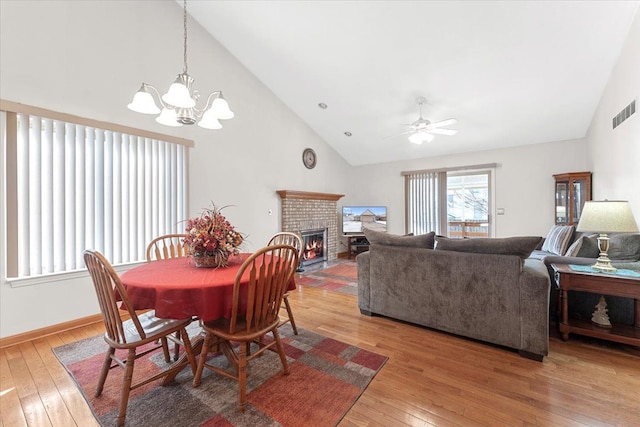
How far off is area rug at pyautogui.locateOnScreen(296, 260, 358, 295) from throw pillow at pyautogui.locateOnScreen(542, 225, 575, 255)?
2845mm

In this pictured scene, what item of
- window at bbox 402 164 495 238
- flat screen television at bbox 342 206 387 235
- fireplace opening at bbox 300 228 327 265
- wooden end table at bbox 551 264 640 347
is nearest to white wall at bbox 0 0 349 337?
fireplace opening at bbox 300 228 327 265

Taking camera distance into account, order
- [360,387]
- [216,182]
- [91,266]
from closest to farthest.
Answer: [91,266] < [360,387] < [216,182]

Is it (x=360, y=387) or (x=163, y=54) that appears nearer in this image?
(x=360, y=387)

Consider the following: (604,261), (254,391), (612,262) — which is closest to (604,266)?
(604,261)

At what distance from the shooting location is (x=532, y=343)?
2078mm

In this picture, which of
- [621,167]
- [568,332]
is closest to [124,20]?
[568,332]

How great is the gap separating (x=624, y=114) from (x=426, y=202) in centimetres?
351

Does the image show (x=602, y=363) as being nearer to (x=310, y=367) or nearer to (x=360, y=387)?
(x=360, y=387)

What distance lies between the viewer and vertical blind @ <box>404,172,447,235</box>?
20.0ft

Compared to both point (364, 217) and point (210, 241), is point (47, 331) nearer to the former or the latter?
point (210, 241)

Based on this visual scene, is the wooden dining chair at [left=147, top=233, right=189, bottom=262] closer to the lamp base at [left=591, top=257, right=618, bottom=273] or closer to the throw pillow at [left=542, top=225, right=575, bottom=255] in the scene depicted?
the lamp base at [left=591, top=257, right=618, bottom=273]

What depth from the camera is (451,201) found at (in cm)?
625

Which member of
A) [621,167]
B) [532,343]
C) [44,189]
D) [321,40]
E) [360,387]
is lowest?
[360,387]

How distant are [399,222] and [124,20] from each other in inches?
234
